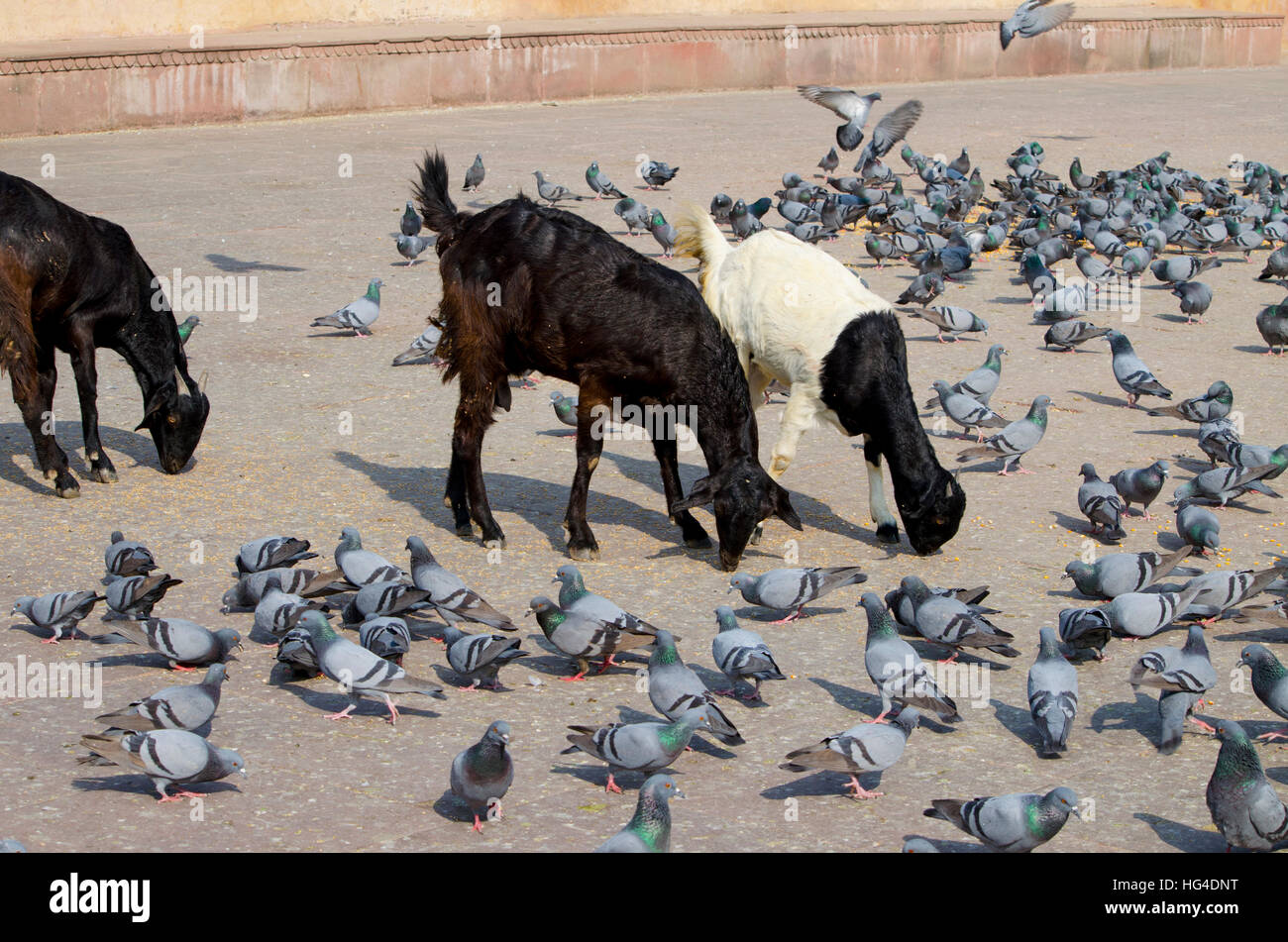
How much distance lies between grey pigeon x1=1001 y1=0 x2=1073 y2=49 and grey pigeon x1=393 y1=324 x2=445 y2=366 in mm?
14981

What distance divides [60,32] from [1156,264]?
19.5 meters

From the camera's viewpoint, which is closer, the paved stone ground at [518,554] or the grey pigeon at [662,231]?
the paved stone ground at [518,554]

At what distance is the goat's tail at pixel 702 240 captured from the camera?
9664 mm

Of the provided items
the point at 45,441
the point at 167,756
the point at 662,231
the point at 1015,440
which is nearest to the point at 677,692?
the point at 167,756

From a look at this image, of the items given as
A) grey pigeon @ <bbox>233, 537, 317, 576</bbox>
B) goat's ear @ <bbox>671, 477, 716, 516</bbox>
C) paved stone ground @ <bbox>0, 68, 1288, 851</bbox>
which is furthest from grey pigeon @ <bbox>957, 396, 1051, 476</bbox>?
grey pigeon @ <bbox>233, 537, 317, 576</bbox>

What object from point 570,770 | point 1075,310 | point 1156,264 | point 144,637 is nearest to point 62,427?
point 144,637

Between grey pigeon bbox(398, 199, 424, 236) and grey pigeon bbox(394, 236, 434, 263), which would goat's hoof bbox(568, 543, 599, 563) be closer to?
grey pigeon bbox(394, 236, 434, 263)

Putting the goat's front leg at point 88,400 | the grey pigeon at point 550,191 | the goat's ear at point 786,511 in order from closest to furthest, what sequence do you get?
the goat's ear at point 786,511
the goat's front leg at point 88,400
the grey pigeon at point 550,191

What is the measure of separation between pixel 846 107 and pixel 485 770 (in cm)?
1763

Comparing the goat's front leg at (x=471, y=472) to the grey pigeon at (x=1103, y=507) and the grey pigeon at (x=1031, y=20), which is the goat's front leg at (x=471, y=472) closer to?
the grey pigeon at (x=1103, y=507)

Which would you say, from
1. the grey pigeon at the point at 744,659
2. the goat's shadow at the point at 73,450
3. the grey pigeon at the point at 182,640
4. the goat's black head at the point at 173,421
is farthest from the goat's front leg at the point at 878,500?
the goat's shadow at the point at 73,450

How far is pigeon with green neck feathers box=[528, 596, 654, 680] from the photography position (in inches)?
266

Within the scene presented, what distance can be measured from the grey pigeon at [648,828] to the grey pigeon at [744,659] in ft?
5.17

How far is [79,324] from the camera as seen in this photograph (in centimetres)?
950
